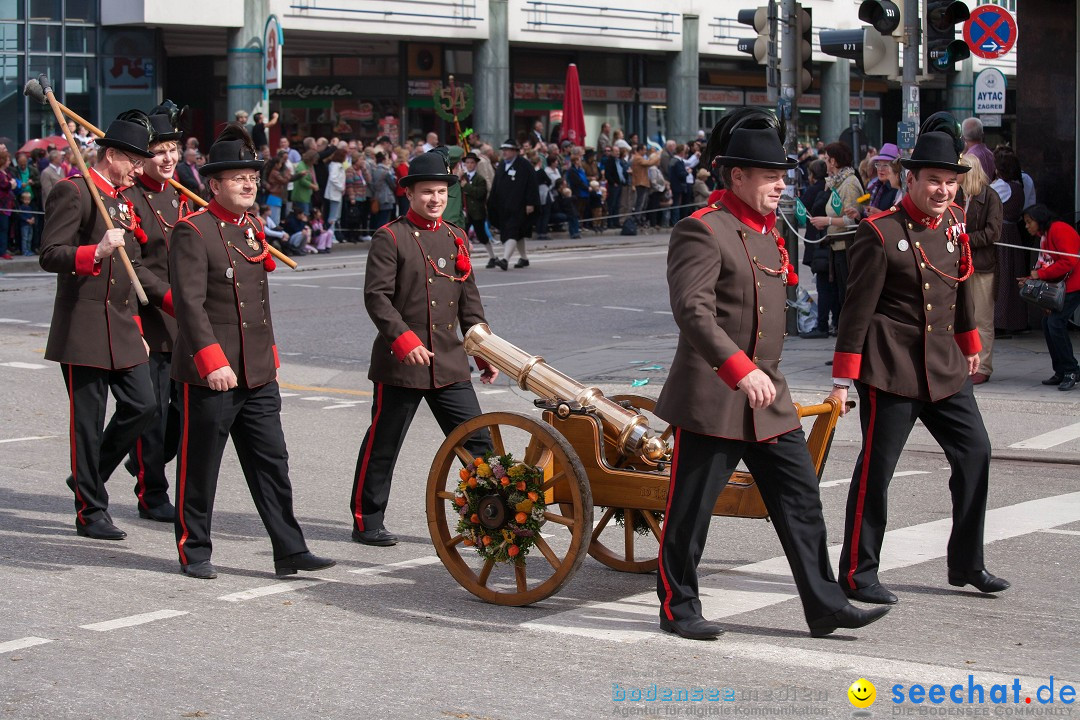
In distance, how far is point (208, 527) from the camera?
23.0ft

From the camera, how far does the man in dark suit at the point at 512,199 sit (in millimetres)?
22297

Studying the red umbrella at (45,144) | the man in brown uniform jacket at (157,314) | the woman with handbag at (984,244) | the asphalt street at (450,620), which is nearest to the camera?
the asphalt street at (450,620)

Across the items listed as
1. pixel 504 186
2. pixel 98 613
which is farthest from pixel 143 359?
pixel 504 186

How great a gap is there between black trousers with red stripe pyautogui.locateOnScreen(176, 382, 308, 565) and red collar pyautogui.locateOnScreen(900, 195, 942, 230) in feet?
9.31

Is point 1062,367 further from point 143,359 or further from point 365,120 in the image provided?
point 365,120

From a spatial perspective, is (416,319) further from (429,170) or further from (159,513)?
(159,513)

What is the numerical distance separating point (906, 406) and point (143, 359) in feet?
12.5

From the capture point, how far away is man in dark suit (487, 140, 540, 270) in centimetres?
2230

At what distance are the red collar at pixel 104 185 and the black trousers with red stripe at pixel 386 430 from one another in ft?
Answer: 5.46

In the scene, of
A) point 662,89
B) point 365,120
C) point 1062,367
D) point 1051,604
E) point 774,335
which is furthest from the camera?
point 662,89

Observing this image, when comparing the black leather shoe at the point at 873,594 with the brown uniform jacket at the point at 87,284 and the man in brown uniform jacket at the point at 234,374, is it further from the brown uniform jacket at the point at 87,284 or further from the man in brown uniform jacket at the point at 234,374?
the brown uniform jacket at the point at 87,284

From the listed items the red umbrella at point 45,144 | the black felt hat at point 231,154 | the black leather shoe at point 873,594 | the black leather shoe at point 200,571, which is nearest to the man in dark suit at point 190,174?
the red umbrella at point 45,144

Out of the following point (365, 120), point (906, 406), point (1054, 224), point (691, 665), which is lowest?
point (691, 665)

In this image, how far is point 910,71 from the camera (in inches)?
527
